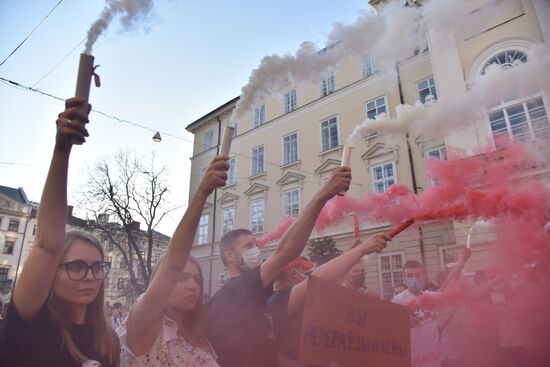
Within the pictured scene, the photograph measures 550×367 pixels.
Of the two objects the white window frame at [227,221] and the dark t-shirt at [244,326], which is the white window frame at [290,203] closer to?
the white window frame at [227,221]

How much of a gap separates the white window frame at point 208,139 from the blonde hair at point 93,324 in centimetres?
2307

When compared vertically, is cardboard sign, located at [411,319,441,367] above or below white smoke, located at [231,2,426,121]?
below

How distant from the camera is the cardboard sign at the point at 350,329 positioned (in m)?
2.01

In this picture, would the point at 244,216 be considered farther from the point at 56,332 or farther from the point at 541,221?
the point at 56,332

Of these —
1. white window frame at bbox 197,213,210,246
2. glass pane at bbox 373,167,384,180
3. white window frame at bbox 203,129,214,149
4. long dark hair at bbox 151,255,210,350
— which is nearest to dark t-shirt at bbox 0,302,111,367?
long dark hair at bbox 151,255,210,350

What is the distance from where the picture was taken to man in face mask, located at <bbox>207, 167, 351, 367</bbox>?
2215 mm

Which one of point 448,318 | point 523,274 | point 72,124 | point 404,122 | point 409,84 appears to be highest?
point 409,84

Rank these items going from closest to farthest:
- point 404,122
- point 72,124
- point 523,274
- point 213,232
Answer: point 72,124 < point 523,274 < point 404,122 < point 213,232

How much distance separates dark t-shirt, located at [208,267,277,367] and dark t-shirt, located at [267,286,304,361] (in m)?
0.06

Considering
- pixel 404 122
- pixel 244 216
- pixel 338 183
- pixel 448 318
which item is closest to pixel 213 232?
pixel 244 216

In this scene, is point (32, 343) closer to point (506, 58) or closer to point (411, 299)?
point (411, 299)

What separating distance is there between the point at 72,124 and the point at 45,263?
0.57m

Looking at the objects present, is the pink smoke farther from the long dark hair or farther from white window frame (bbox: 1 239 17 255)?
white window frame (bbox: 1 239 17 255)

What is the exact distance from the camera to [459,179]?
6117 mm
